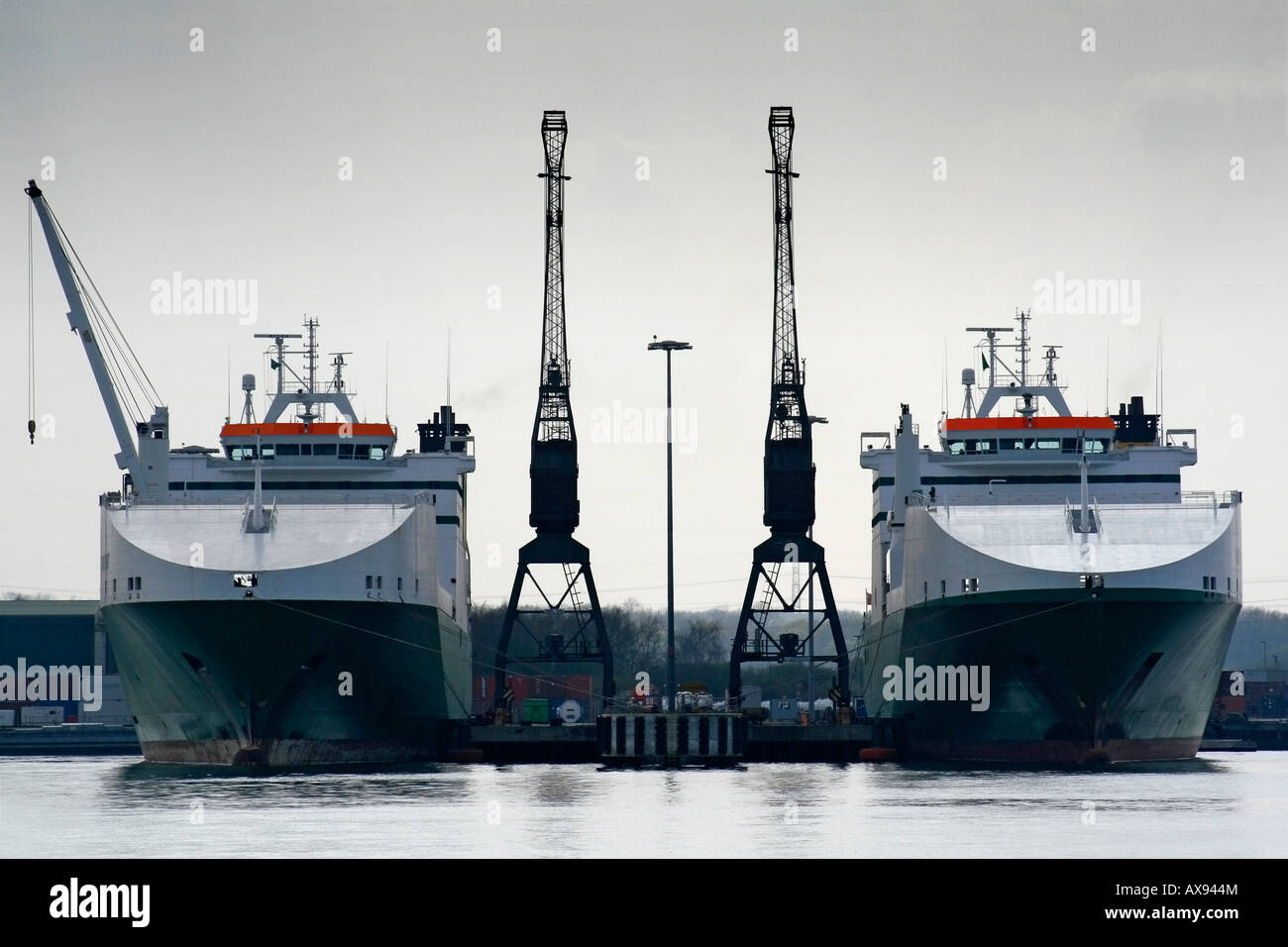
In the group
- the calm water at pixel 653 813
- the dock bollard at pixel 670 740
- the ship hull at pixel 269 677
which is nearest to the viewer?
the calm water at pixel 653 813

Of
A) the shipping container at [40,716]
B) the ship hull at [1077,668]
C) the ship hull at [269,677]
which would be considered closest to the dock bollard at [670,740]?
the ship hull at [1077,668]

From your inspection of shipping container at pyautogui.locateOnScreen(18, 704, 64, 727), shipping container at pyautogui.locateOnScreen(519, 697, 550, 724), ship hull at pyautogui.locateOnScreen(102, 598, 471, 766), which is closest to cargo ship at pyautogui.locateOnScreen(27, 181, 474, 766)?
ship hull at pyautogui.locateOnScreen(102, 598, 471, 766)

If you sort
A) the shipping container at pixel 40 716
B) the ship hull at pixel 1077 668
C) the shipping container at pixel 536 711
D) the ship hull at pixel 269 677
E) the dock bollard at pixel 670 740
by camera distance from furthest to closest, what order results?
the shipping container at pixel 40 716 < the shipping container at pixel 536 711 < the dock bollard at pixel 670 740 < the ship hull at pixel 1077 668 < the ship hull at pixel 269 677

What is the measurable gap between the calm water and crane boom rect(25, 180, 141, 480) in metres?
14.1

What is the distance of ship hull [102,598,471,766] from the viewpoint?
70812mm

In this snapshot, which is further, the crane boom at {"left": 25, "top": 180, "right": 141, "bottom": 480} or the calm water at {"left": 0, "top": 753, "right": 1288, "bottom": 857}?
the crane boom at {"left": 25, "top": 180, "right": 141, "bottom": 480}

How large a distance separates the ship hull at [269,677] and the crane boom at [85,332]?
35.8 ft

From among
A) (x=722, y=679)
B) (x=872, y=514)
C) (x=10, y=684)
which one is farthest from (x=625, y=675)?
(x=872, y=514)

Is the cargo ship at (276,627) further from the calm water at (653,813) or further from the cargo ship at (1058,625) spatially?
the cargo ship at (1058,625)

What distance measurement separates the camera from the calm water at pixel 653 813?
156 ft

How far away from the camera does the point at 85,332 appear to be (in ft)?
287

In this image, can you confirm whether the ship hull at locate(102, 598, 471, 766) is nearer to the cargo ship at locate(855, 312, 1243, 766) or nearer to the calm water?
the calm water
